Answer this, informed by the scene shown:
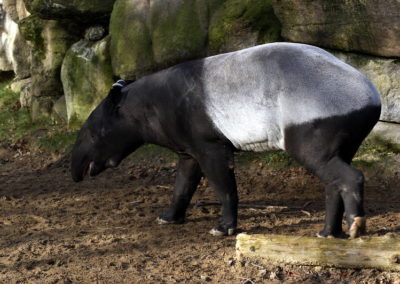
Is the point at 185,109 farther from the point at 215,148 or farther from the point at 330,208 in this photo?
the point at 330,208

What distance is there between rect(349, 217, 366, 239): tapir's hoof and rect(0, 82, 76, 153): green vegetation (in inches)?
252

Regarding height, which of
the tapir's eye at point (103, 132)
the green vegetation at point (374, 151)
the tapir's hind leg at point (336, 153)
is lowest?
the green vegetation at point (374, 151)

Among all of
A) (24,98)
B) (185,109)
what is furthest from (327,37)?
(24,98)

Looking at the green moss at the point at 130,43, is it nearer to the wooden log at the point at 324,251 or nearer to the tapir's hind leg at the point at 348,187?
the tapir's hind leg at the point at 348,187

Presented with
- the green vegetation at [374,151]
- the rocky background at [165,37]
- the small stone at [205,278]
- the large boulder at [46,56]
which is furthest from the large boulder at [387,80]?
the large boulder at [46,56]

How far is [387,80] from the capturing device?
26.9ft

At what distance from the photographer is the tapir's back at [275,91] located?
5199 millimetres

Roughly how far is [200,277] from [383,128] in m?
4.29

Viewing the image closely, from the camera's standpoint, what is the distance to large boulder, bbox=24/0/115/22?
11.0m

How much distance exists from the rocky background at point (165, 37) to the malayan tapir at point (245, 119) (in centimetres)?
280

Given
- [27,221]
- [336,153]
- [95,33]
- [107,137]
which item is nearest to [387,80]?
[336,153]

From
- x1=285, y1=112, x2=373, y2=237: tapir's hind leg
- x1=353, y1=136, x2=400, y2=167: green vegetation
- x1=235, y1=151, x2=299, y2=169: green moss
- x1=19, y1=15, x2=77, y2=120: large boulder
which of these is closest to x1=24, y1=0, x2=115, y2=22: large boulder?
x1=19, y1=15, x2=77, y2=120: large boulder

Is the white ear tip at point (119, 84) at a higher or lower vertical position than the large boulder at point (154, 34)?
higher

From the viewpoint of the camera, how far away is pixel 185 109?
603 cm
